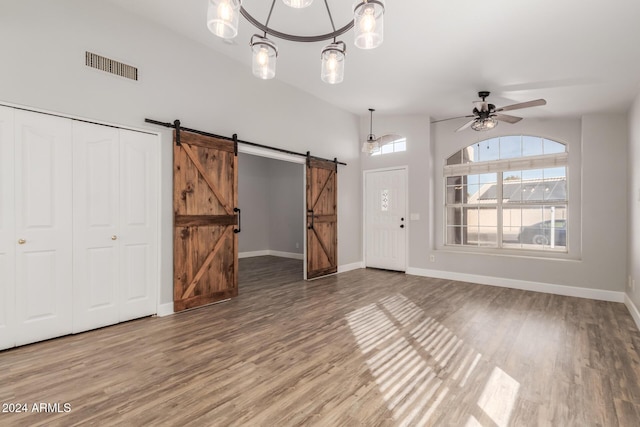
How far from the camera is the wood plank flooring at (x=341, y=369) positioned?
192 centimetres

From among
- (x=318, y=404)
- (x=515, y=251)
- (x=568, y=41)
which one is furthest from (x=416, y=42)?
(x=515, y=251)

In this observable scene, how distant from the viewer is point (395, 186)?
21.3 ft

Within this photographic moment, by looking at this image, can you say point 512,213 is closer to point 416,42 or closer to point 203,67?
point 416,42

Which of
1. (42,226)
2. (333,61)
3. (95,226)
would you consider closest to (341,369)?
(333,61)

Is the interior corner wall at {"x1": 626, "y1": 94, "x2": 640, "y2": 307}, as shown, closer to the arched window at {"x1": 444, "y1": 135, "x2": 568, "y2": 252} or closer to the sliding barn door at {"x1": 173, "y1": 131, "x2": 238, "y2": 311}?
the arched window at {"x1": 444, "y1": 135, "x2": 568, "y2": 252}

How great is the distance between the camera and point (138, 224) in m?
3.56

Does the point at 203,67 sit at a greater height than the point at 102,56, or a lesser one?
greater

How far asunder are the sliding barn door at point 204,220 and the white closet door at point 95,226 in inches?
25.3

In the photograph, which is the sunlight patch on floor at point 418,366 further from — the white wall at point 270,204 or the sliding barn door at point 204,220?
the white wall at point 270,204

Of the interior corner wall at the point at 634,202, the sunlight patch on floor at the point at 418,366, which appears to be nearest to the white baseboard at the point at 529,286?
the interior corner wall at the point at 634,202

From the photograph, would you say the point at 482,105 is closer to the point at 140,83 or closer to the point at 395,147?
the point at 395,147

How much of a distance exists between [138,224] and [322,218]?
3.18 meters

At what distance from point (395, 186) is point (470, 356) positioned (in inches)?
165

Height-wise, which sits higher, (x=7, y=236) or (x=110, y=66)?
(x=110, y=66)
